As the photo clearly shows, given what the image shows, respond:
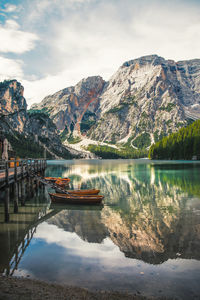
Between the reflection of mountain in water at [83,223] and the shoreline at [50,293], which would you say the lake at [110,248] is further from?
the shoreline at [50,293]

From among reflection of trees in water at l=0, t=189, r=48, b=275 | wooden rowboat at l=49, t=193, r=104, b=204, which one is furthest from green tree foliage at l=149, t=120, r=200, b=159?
reflection of trees in water at l=0, t=189, r=48, b=275

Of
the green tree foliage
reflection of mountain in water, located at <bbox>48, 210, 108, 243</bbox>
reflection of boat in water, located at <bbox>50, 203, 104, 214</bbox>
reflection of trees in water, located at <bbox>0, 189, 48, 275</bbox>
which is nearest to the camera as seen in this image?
reflection of trees in water, located at <bbox>0, 189, 48, 275</bbox>

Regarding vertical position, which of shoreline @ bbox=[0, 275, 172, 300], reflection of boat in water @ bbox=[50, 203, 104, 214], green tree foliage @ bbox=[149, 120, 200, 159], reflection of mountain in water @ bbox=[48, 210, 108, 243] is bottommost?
reflection of boat in water @ bbox=[50, 203, 104, 214]

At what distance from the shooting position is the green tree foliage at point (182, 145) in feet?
511

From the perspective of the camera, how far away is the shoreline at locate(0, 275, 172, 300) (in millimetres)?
9680

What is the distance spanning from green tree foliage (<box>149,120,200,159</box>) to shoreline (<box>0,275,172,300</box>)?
15574 centimetres

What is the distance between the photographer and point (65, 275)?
40.1 feet

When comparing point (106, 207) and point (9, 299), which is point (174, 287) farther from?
point (106, 207)

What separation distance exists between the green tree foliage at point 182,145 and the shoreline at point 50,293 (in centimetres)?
15574

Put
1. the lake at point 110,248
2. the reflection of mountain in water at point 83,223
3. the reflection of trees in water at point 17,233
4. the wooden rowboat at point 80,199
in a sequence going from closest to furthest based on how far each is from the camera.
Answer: the lake at point 110,248
the reflection of trees in water at point 17,233
the reflection of mountain in water at point 83,223
the wooden rowboat at point 80,199

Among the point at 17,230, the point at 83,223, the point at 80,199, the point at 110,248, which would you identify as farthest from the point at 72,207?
the point at 110,248

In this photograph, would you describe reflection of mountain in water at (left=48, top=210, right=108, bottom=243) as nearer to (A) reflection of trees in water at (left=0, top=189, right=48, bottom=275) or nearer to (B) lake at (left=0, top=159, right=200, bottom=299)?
(B) lake at (left=0, top=159, right=200, bottom=299)

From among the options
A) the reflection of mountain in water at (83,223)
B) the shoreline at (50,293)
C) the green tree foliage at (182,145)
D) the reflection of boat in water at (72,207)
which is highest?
the green tree foliage at (182,145)

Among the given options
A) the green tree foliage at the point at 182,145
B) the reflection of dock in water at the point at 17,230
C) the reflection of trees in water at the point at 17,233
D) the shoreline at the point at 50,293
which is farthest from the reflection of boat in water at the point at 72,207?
the green tree foliage at the point at 182,145
